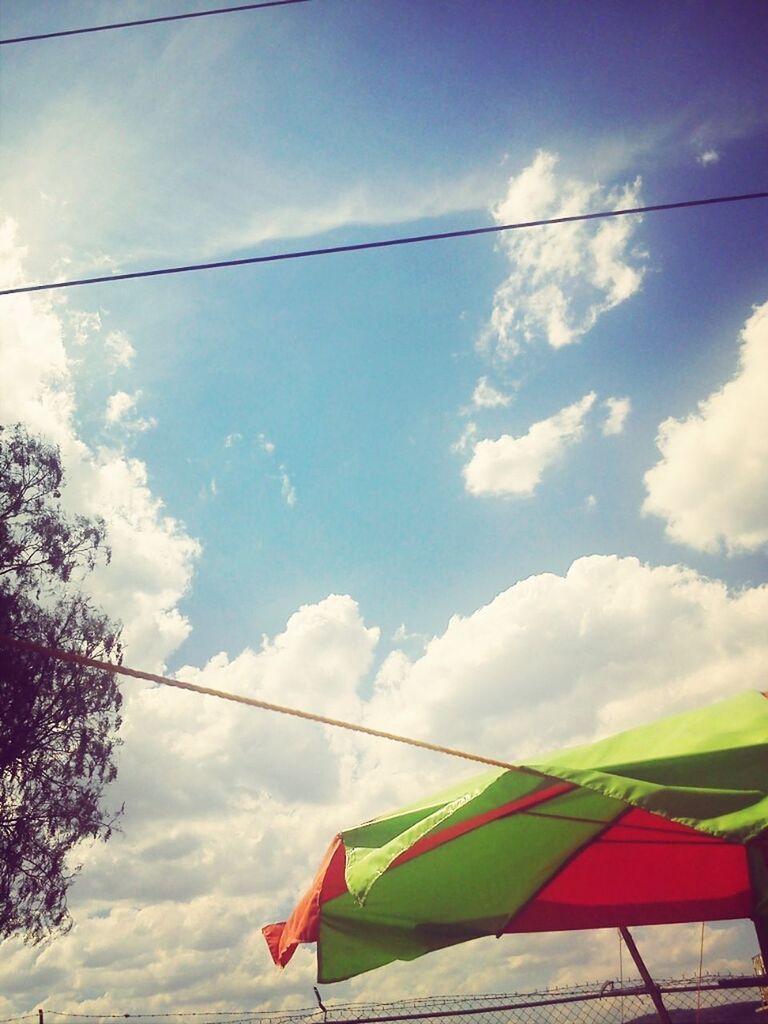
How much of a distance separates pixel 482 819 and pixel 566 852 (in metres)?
0.79

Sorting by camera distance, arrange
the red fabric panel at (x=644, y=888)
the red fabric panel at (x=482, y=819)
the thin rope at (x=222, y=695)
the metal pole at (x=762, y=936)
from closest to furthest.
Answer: the thin rope at (x=222, y=695), the red fabric panel at (x=482, y=819), the metal pole at (x=762, y=936), the red fabric panel at (x=644, y=888)

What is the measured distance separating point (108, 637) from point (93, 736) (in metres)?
2.05

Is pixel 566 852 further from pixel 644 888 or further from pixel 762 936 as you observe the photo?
pixel 762 936

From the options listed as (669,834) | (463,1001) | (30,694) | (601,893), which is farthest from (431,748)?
(30,694)

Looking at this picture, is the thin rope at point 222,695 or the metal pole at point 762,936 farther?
the metal pole at point 762,936

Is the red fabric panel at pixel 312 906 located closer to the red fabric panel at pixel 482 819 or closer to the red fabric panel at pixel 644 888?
the red fabric panel at pixel 482 819

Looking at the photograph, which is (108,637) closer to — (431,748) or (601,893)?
(601,893)

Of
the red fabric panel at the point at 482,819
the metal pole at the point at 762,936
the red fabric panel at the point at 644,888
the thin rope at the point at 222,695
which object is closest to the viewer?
the thin rope at the point at 222,695

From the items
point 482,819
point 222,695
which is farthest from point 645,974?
point 222,695

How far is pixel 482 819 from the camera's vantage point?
339 cm

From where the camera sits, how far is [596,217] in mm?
4309

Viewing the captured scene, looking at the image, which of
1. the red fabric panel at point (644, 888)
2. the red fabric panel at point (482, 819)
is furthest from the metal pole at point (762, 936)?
the red fabric panel at point (482, 819)

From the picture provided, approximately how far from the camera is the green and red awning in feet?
7.92

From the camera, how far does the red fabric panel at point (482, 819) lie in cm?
330
